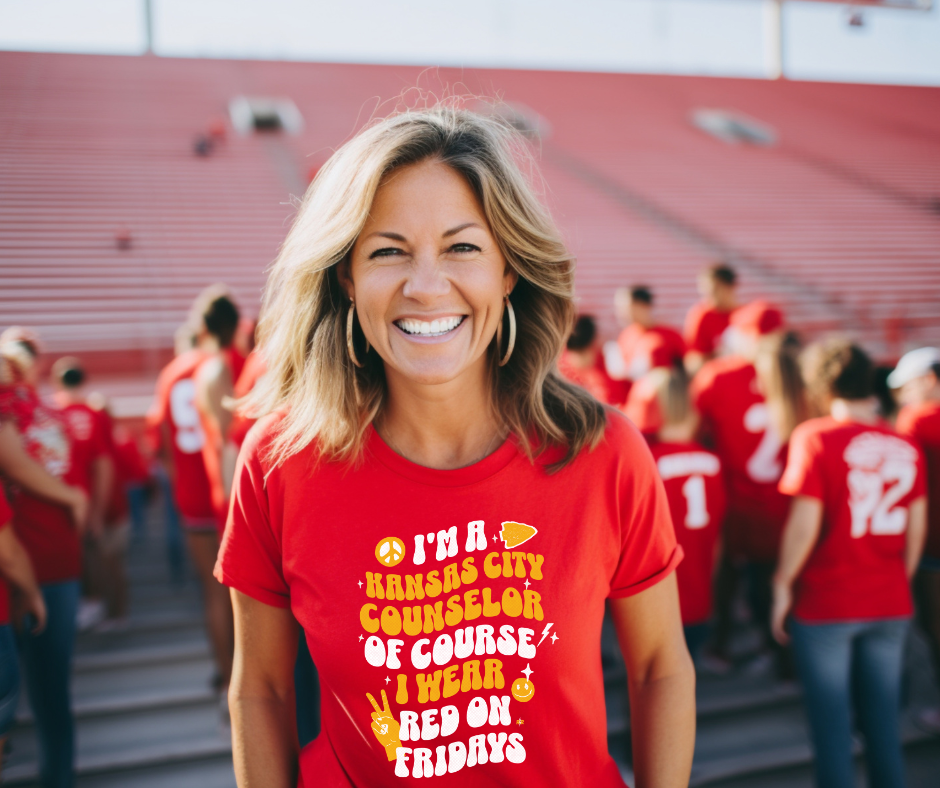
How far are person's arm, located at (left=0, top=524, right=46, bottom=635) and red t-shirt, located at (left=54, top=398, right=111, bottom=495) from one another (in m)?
1.25

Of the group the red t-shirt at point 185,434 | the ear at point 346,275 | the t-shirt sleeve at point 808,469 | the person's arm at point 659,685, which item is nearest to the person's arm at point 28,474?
the red t-shirt at point 185,434

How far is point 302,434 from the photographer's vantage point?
114 centimetres

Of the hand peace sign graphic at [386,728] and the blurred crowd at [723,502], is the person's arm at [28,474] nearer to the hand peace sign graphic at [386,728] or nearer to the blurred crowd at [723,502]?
the blurred crowd at [723,502]

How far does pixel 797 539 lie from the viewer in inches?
90.7

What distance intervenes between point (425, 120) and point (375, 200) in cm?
17

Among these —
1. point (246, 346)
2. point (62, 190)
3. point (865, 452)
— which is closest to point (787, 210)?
point (865, 452)

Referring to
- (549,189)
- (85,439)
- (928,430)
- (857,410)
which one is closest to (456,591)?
(549,189)

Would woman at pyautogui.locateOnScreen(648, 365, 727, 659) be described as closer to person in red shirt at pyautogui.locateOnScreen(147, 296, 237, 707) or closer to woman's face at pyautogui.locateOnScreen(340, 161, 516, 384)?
woman's face at pyautogui.locateOnScreen(340, 161, 516, 384)

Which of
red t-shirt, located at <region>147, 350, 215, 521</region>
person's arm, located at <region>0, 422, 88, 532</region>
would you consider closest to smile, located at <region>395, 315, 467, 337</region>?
person's arm, located at <region>0, 422, 88, 532</region>

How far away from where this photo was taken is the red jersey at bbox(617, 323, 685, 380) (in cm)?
438

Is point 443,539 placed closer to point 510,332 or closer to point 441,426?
point 441,426

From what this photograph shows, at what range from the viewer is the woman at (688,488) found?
9.33 ft

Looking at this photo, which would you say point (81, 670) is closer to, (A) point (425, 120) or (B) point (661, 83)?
(A) point (425, 120)

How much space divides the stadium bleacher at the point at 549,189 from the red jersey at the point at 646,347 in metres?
0.93
